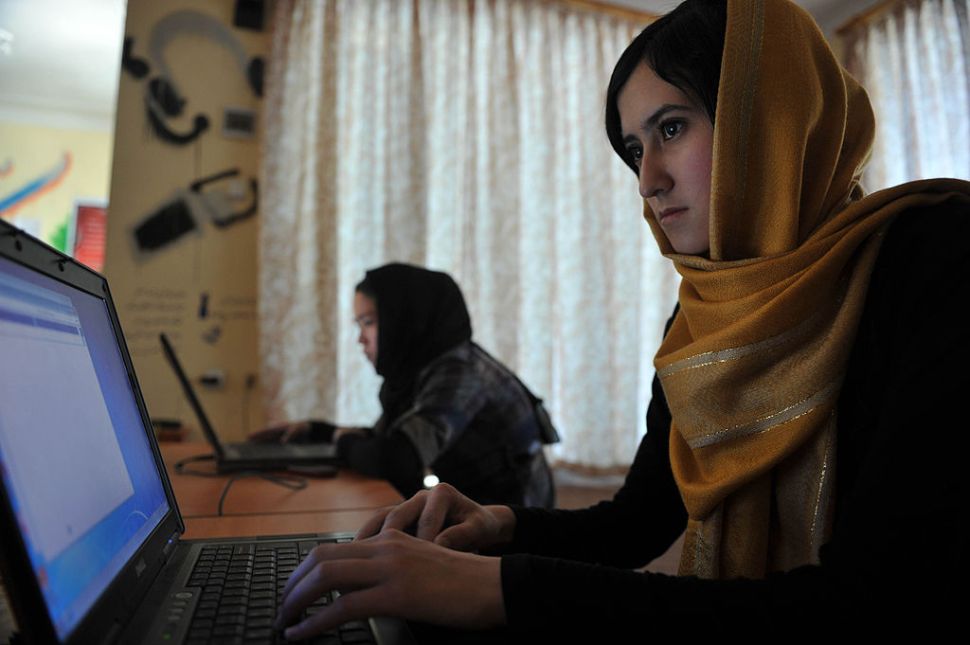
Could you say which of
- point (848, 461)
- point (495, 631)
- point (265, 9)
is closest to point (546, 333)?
point (265, 9)

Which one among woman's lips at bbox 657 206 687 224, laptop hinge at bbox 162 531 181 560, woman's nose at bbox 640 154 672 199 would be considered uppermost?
woman's nose at bbox 640 154 672 199

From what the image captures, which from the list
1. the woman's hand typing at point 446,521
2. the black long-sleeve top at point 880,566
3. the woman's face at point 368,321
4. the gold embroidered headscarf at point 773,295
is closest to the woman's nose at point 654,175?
the gold embroidered headscarf at point 773,295

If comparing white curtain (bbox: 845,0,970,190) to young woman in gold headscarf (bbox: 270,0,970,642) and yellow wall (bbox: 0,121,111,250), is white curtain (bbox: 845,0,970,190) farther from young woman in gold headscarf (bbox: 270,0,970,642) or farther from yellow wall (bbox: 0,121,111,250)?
yellow wall (bbox: 0,121,111,250)

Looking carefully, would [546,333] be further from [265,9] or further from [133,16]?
[133,16]

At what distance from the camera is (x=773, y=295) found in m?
0.75

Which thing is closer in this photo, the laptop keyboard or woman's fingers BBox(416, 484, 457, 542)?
the laptop keyboard

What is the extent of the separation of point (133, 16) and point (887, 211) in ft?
9.92

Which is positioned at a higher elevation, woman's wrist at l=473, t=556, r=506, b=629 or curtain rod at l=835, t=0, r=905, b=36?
curtain rod at l=835, t=0, r=905, b=36

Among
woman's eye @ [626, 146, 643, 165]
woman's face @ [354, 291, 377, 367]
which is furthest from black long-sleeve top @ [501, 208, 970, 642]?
woman's face @ [354, 291, 377, 367]

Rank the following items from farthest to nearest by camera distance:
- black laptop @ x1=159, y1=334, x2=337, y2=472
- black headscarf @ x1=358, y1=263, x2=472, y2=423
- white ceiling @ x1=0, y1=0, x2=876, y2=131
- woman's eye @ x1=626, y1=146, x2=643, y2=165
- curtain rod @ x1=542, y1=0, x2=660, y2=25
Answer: curtain rod @ x1=542, y1=0, x2=660, y2=25, white ceiling @ x1=0, y1=0, x2=876, y2=131, black headscarf @ x1=358, y1=263, x2=472, y2=423, black laptop @ x1=159, y1=334, x2=337, y2=472, woman's eye @ x1=626, y1=146, x2=643, y2=165

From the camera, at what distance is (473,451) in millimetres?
1716

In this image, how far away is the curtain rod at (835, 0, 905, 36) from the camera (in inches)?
133

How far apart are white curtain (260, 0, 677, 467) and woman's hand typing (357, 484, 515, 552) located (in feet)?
6.97

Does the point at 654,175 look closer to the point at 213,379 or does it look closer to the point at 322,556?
the point at 322,556
